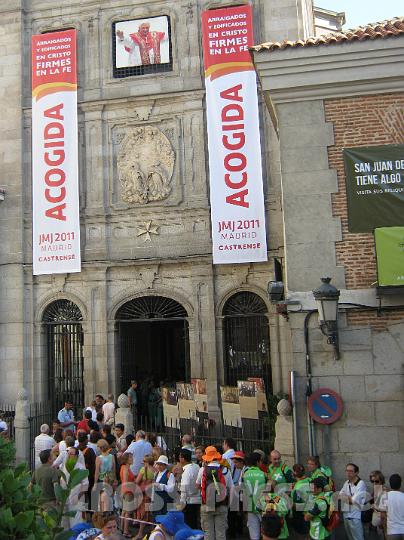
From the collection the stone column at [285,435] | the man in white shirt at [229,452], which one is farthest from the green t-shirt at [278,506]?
the stone column at [285,435]

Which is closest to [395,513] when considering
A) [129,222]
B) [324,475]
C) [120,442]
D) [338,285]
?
[324,475]

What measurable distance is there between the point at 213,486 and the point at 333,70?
6891 mm

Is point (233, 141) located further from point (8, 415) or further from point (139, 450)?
point (139, 450)

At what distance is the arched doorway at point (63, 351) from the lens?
19.3m

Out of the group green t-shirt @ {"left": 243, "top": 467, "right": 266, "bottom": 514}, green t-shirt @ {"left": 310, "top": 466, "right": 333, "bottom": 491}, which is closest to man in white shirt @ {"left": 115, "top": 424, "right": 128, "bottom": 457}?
green t-shirt @ {"left": 243, "top": 467, "right": 266, "bottom": 514}

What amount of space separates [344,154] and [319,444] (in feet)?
15.5

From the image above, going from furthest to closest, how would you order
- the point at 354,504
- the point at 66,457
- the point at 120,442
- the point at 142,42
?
1. the point at 142,42
2. the point at 120,442
3. the point at 66,457
4. the point at 354,504

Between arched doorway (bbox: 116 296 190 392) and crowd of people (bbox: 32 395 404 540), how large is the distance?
9.15 meters

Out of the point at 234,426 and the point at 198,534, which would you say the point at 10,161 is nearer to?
the point at 234,426

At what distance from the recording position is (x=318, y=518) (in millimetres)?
7562

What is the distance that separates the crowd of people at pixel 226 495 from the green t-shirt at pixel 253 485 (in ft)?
0.04

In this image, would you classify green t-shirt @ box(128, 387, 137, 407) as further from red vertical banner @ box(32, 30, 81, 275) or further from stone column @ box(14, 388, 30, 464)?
red vertical banner @ box(32, 30, 81, 275)

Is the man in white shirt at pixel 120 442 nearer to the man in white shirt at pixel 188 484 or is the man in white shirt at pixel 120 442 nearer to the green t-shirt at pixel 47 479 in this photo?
the man in white shirt at pixel 188 484

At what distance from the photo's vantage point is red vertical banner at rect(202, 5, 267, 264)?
17.6 metres
